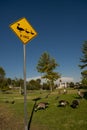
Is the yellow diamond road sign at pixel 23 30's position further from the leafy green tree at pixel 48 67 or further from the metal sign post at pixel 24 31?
the leafy green tree at pixel 48 67

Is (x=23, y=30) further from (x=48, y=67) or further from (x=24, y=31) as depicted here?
(x=48, y=67)

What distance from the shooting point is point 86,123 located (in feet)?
38.3

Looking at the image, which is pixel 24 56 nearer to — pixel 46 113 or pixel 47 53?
pixel 46 113

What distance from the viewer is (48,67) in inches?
2023

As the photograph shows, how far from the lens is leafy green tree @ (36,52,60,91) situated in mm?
50625

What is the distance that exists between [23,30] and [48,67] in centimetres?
4296

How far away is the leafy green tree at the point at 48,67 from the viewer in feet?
166

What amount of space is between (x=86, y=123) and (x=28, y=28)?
21.2 feet

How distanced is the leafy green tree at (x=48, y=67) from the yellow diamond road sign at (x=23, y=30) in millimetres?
41695

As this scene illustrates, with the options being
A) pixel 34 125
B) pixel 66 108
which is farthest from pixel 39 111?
pixel 34 125

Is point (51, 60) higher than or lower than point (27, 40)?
higher

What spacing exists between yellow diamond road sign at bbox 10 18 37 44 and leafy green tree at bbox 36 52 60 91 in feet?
137

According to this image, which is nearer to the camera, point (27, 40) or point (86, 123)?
point (27, 40)

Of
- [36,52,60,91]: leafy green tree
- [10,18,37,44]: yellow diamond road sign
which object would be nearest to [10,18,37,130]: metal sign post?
[10,18,37,44]: yellow diamond road sign
